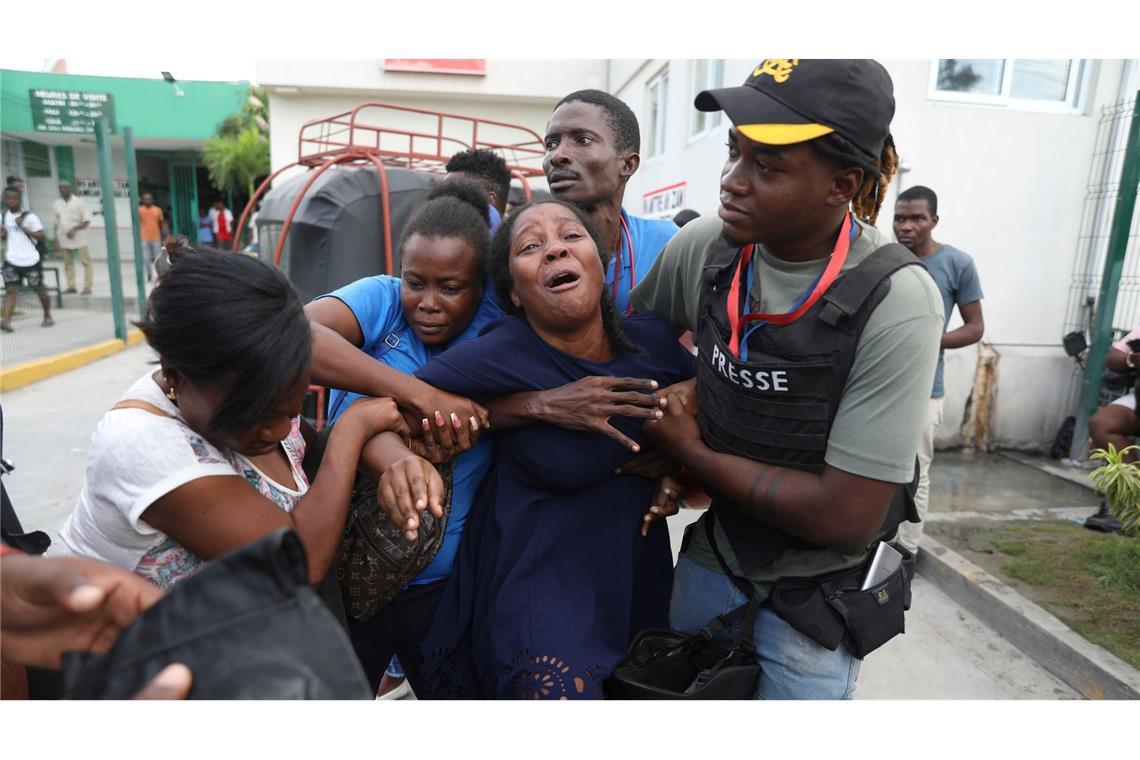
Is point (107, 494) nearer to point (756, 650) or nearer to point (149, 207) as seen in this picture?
point (756, 650)

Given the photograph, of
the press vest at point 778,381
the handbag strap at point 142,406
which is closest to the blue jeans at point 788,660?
the press vest at point 778,381

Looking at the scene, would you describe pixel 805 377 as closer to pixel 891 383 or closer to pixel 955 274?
pixel 891 383

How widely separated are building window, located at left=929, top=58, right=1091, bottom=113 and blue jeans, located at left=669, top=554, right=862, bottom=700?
5.41 metres

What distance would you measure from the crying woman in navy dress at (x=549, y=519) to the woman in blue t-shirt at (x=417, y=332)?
7 centimetres

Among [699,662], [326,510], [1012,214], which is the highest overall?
[1012,214]

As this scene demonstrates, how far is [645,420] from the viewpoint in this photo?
1.56 meters

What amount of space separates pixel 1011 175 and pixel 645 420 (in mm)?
5534

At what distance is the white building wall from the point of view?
18.0 feet

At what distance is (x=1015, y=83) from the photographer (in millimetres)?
5672

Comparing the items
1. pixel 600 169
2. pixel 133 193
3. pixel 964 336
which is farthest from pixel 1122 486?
pixel 133 193

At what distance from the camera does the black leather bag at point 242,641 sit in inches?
29.3

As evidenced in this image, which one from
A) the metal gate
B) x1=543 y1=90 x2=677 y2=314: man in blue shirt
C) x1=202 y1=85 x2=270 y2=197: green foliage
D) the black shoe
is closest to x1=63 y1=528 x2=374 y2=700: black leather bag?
x1=543 y1=90 x2=677 y2=314: man in blue shirt

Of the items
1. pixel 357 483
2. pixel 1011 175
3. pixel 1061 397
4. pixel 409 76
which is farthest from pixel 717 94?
pixel 409 76

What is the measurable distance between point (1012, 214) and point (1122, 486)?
11.4ft
